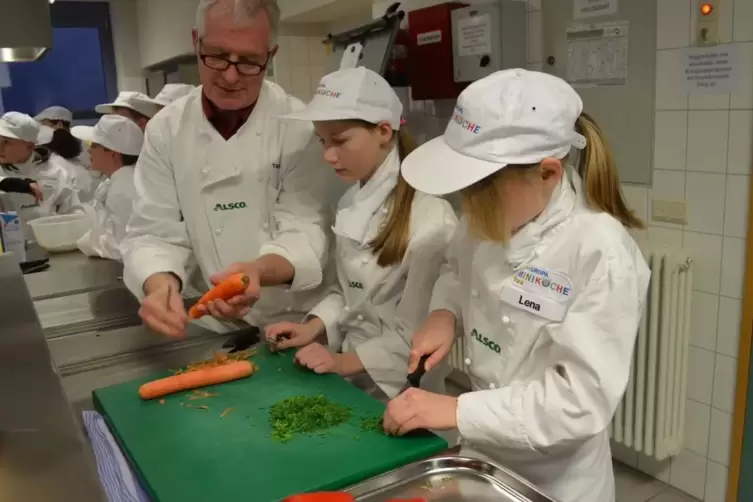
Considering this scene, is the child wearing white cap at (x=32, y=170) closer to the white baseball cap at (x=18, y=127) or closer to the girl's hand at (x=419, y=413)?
the white baseball cap at (x=18, y=127)

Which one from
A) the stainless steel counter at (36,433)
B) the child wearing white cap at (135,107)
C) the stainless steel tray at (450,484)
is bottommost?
the stainless steel tray at (450,484)

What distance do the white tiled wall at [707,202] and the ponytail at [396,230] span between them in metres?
1.12

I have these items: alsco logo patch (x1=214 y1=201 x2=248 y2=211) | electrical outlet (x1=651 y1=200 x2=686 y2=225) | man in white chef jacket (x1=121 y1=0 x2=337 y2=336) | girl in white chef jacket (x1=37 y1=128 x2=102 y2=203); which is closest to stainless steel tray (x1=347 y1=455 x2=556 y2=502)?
man in white chef jacket (x1=121 y1=0 x2=337 y2=336)

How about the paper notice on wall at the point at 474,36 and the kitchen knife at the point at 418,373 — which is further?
the paper notice on wall at the point at 474,36

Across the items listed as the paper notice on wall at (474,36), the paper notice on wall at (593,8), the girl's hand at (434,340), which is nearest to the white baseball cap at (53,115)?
the paper notice on wall at (474,36)

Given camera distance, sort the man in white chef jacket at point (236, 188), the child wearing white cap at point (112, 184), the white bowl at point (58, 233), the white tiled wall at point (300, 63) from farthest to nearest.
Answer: the white tiled wall at point (300, 63) < the white bowl at point (58, 233) < the child wearing white cap at point (112, 184) < the man in white chef jacket at point (236, 188)

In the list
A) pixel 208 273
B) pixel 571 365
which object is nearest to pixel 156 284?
pixel 208 273

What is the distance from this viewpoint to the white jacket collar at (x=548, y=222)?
997 millimetres

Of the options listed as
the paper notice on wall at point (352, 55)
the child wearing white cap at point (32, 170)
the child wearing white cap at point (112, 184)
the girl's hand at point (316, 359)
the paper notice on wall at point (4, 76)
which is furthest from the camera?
the paper notice on wall at point (4, 76)

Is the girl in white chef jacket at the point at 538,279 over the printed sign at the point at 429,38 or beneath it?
beneath

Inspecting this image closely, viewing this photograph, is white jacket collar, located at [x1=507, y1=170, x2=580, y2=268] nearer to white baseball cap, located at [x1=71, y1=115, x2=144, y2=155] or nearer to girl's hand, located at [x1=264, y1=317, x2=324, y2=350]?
girl's hand, located at [x1=264, y1=317, x2=324, y2=350]

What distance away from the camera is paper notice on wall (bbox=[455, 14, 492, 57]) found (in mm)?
2502

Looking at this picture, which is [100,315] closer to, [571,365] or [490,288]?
[490,288]

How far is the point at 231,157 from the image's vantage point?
152 centimetres
